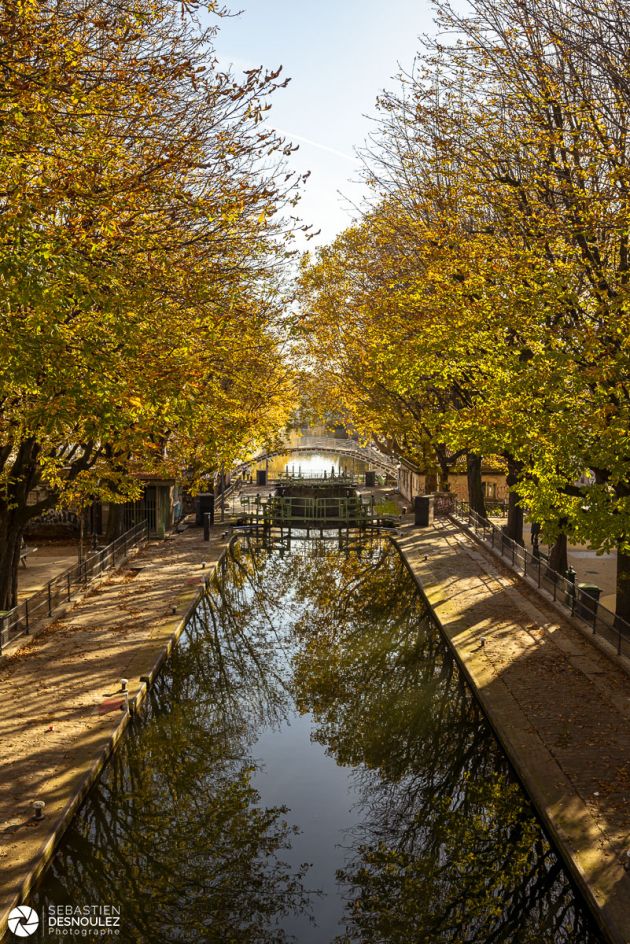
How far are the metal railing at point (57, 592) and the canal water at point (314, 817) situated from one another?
14.1 ft

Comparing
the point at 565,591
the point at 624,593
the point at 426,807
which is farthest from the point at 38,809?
the point at 565,591

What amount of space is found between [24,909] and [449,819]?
276 inches

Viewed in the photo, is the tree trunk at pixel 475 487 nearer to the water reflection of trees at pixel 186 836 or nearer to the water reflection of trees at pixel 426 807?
the water reflection of trees at pixel 426 807

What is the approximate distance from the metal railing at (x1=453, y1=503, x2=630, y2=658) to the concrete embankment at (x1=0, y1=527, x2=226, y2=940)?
11.8 m

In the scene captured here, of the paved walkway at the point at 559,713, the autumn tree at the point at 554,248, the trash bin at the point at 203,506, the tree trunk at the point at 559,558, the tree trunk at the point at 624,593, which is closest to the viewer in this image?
the paved walkway at the point at 559,713

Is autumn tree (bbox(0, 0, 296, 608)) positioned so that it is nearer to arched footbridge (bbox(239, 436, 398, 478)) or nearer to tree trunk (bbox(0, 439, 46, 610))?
tree trunk (bbox(0, 439, 46, 610))

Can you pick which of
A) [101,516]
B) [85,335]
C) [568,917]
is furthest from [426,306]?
[568,917]

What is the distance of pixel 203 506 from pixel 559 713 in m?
29.2

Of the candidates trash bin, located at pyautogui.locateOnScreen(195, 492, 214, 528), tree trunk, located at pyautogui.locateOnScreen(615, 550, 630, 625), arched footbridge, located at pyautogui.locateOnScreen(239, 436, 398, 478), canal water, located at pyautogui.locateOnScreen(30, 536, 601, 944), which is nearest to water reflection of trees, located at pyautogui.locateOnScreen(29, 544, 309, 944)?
canal water, located at pyautogui.locateOnScreen(30, 536, 601, 944)

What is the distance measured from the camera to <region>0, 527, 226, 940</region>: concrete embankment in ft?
38.1

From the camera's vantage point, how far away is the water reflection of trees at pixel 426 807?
10664 mm

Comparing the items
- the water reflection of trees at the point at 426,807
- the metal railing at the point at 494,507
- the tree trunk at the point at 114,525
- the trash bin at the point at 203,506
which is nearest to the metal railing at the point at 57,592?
the tree trunk at the point at 114,525

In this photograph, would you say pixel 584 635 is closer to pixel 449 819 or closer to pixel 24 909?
pixel 449 819

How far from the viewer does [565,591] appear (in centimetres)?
2397
